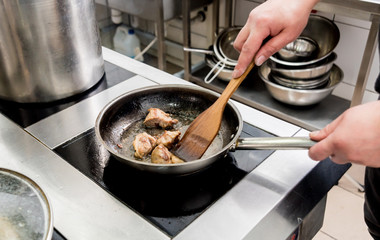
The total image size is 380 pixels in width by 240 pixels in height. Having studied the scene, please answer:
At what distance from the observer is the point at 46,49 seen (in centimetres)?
95

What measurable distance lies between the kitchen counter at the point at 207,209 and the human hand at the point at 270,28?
6.6 inches

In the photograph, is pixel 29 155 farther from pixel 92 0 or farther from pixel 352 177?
pixel 352 177

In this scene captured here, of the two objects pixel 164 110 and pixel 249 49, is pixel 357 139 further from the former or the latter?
pixel 164 110

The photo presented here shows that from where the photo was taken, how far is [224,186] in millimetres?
739

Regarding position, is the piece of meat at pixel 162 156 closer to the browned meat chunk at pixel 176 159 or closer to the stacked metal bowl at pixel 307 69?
the browned meat chunk at pixel 176 159

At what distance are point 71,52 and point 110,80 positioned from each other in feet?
0.57

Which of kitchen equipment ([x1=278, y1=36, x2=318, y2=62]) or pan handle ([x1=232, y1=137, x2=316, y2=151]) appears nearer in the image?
pan handle ([x1=232, y1=137, x2=316, y2=151])

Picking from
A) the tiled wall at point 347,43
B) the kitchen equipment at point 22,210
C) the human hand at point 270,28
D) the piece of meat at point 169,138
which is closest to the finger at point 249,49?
the human hand at point 270,28

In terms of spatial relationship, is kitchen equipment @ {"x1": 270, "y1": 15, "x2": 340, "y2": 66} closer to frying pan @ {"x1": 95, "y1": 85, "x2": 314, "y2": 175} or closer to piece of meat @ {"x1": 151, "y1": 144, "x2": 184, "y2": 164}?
frying pan @ {"x1": 95, "y1": 85, "x2": 314, "y2": 175}

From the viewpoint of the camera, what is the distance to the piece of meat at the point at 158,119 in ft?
2.84

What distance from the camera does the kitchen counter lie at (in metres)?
0.65

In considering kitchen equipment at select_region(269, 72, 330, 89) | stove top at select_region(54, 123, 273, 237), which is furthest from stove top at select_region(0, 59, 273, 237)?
kitchen equipment at select_region(269, 72, 330, 89)

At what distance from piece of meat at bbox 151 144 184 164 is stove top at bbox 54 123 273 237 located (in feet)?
0.12

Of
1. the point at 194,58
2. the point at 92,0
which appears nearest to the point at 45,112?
the point at 92,0
